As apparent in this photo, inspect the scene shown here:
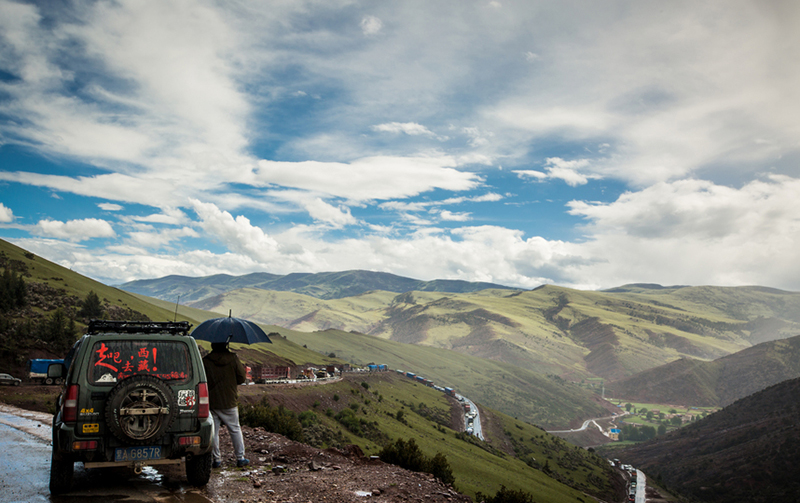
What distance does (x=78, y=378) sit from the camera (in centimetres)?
782

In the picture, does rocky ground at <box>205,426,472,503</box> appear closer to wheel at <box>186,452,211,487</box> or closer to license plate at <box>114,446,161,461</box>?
wheel at <box>186,452,211,487</box>

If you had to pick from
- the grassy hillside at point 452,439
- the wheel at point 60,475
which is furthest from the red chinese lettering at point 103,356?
the grassy hillside at point 452,439

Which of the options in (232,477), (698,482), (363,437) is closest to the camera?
(232,477)

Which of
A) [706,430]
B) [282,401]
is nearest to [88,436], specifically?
[282,401]

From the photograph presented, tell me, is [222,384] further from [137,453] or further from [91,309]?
[91,309]

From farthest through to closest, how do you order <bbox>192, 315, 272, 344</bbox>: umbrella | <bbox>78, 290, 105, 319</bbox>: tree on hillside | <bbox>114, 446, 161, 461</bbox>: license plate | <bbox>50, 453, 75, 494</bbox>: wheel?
<bbox>78, 290, 105, 319</bbox>: tree on hillside < <bbox>192, 315, 272, 344</bbox>: umbrella < <bbox>50, 453, 75, 494</bbox>: wheel < <bbox>114, 446, 161, 461</bbox>: license plate

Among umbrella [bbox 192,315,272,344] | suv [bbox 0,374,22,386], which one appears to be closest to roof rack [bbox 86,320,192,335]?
umbrella [bbox 192,315,272,344]

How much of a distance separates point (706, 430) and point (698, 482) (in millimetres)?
40294

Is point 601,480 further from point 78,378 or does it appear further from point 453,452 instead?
point 78,378

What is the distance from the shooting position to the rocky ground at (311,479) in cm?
943

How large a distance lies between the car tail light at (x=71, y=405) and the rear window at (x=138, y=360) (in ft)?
0.95

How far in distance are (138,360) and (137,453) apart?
5.17ft

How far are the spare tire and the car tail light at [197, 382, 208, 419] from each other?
0.48m

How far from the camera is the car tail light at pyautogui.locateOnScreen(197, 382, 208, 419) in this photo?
858 cm
